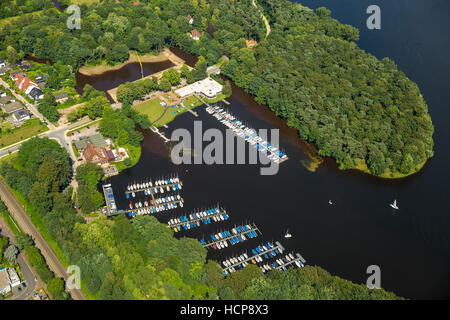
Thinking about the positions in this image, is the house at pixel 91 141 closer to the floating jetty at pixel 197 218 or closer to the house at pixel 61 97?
the house at pixel 61 97

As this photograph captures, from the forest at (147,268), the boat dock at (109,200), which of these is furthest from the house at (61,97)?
the forest at (147,268)

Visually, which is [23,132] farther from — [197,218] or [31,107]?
[197,218]

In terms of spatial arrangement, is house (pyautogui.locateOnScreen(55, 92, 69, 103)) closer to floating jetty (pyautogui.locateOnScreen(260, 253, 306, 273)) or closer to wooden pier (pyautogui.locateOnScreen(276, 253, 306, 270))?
floating jetty (pyautogui.locateOnScreen(260, 253, 306, 273))

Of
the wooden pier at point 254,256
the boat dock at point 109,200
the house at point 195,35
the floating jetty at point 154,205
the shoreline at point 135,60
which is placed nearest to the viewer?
the wooden pier at point 254,256

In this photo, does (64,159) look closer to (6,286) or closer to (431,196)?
(6,286)

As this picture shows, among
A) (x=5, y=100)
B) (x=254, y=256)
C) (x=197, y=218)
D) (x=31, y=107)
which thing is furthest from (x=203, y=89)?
(x=254, y=256)
